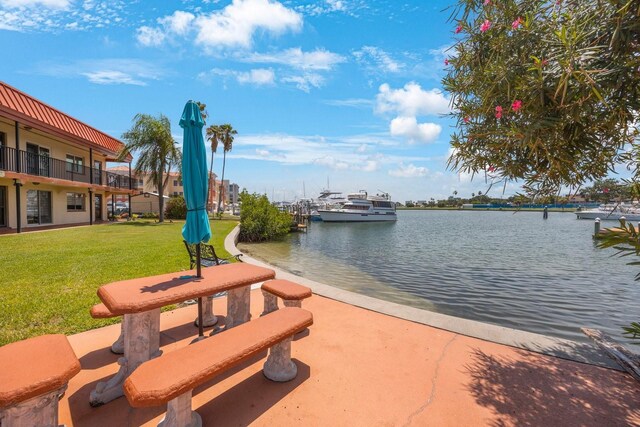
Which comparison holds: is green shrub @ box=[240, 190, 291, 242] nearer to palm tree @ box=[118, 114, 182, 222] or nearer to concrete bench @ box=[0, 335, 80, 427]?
palm tree @ box=[118, 114, 182, 222]

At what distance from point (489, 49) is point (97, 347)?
5.79m

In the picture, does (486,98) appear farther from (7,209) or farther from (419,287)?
(7,209)

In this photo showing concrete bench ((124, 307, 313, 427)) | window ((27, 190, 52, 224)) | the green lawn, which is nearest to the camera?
concrete bench ((124, 307, 313, 427))

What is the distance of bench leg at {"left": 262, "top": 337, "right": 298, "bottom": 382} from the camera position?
3158 millimetres

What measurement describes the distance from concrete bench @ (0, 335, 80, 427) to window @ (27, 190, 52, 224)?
71.6ft

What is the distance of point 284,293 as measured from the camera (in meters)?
4.14

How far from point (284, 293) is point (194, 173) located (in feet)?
6.50

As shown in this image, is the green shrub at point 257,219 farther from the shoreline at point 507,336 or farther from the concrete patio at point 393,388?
the concrete patio at point 393,388

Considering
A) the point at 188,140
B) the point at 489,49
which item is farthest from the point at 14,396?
the point at 489,49

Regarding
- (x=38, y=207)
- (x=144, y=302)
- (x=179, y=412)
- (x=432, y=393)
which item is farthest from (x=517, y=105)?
(x=38, y=207)

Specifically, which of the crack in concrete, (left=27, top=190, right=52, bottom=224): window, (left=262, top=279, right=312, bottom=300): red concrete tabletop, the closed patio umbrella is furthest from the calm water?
(left=27, top=190, right=52, bottom=224): window

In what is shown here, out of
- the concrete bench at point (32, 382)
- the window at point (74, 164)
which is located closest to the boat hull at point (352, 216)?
the window at point (74, 164)

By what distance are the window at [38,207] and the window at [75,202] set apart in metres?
2.08

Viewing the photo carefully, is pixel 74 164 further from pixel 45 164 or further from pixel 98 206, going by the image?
pixel 98 206
